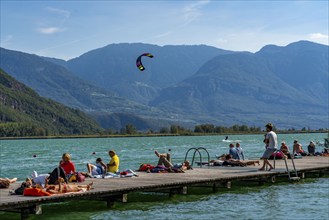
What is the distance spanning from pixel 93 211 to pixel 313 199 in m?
10.1

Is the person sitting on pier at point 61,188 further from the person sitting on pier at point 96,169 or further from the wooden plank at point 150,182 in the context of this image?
the person sitting on pier at point 96,169

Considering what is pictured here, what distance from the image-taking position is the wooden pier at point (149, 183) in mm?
18531

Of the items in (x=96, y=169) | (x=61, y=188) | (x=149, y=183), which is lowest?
(x=149, y=183)

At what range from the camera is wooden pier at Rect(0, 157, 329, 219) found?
18.5m

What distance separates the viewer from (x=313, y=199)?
2516 centimetres

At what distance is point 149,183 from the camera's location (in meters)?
23.5

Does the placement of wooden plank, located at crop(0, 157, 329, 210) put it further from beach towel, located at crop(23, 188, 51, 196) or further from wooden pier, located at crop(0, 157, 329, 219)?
beach towel, located at crop(23, 188, 51, 196)

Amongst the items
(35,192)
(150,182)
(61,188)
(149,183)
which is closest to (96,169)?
(150,182)

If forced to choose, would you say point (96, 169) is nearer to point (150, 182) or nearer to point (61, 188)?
point (150, 182)

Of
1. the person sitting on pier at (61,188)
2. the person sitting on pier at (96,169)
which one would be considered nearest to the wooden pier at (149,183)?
the person sitting on pier at (61,188)

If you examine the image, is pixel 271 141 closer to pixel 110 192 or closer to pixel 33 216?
pixel 110 192

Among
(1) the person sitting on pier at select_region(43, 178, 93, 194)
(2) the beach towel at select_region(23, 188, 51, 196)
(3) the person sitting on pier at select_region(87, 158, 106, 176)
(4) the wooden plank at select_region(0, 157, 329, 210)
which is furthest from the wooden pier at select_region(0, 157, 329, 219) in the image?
(3) the person sitting on pier at select_region(87, 158, 106, 176)

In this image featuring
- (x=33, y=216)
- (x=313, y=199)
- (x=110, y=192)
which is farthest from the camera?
(x=313, y=199)

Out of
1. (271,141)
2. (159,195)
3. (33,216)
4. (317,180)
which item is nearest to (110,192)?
(33,216)
